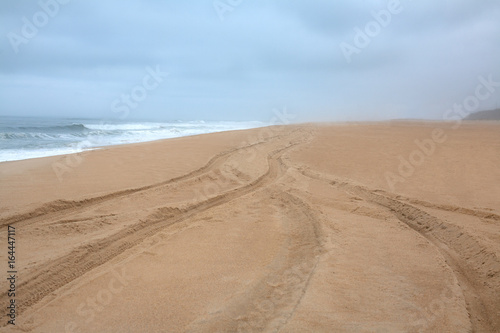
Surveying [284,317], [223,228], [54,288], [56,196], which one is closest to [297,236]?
[223,228]

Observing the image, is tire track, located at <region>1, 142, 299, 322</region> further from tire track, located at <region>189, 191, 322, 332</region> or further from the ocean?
the ocean

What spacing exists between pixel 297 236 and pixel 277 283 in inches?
53.7

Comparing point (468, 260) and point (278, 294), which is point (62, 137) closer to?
point (278, 294)

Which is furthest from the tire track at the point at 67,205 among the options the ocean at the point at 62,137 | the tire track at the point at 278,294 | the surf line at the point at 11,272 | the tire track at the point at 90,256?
the ocean at the point at 62,137

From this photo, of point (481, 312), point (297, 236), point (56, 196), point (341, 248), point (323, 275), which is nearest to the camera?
point (481, 312)

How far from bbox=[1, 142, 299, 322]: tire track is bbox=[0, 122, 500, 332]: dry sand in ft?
0.06

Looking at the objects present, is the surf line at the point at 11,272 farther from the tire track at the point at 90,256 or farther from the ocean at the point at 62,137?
the ocean at the point at 62,137

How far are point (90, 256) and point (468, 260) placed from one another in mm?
4893

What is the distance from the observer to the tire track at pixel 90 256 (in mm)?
3277

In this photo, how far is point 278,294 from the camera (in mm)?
3025

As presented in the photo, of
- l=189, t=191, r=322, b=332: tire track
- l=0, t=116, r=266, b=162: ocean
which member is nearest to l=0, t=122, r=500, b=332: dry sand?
l=189, t=191, r=322, b=332: tire track

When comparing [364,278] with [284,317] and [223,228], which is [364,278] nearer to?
[284,317]

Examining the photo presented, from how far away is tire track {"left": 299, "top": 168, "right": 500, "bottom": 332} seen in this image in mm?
2889

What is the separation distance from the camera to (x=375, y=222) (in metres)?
5.16
